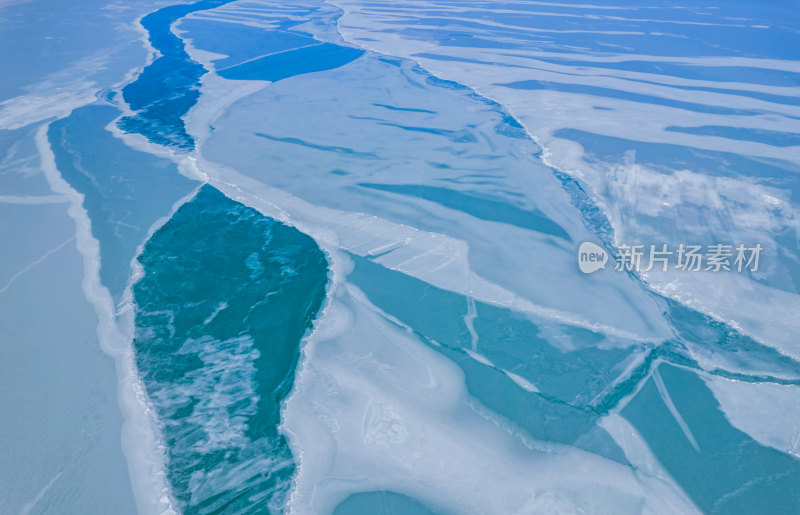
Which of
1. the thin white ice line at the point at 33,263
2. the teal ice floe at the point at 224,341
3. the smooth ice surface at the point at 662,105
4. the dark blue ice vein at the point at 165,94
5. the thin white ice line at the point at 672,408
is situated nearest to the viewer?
the teal ice floe at the point at 224,341

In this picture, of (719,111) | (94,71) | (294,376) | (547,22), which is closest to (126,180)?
(294,376)

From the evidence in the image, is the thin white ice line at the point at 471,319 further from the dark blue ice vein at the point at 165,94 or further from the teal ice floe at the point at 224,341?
the dark blue ice vein at the point at 165,94

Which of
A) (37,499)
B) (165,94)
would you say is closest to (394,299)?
(37,499)

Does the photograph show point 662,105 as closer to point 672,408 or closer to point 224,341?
point 672,408

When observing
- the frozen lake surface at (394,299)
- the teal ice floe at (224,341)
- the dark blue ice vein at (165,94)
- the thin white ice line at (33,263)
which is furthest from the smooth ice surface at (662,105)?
the thin white ice line at (33,263)

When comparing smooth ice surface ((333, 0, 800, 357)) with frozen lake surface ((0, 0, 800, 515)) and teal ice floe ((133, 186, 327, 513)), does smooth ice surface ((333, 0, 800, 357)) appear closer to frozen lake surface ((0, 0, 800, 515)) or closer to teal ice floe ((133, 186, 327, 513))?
frozen lake surface ((0, 0, 800, 515))

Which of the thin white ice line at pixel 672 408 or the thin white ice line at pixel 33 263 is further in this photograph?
the thin white ice line at pixel 33 263

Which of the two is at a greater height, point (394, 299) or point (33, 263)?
point (394, 299)

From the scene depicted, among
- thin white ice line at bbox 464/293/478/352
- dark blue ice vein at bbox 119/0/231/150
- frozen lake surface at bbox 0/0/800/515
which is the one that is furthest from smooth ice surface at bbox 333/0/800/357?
dark blue ice vein at bbox 119/0/231/150
